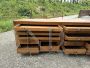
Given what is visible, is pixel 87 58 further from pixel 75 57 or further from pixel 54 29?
pixel 54 29

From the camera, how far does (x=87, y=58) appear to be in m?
3.57

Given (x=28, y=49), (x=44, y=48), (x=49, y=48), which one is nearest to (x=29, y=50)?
(x=28, y=49)

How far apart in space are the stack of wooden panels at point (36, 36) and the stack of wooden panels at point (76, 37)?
0.20 m

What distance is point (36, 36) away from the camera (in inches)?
141

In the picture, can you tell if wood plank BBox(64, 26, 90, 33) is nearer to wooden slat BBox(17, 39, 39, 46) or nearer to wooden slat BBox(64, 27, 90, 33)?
wooden slat BBox(64, 27, 90, 33)

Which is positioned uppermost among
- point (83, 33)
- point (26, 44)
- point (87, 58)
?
point (83, 33)

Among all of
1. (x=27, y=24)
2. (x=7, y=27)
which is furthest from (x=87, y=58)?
(x=7, y=27)

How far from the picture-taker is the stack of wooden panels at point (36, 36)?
11.2 ft

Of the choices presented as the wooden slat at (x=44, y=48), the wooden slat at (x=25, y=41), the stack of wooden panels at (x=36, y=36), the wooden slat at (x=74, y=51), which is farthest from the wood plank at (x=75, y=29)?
the wooden slat at (x=25, y=41)

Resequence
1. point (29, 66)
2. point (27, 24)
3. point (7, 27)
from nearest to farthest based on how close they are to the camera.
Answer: point (29, 66) < point (27, 24) < point (7, 27)

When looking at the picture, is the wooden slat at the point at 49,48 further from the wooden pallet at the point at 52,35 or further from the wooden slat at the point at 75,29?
the wooden slat at the point at 75,29

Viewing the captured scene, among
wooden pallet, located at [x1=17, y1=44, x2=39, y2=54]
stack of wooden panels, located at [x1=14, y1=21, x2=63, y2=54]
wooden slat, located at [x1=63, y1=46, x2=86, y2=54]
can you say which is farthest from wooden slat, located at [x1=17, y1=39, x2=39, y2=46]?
wooden slat, located at [x1=63, y1=46, x2=86, y2=54]

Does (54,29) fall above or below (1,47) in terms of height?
above

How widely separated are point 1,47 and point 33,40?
1247 millimetres
